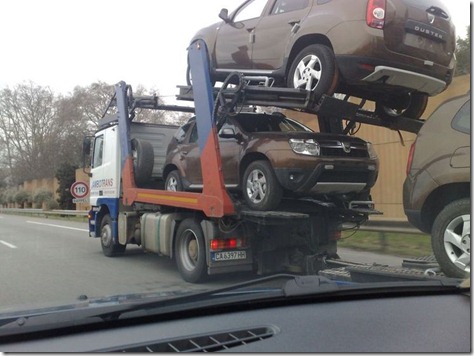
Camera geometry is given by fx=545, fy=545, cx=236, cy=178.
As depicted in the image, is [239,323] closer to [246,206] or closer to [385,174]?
[246,206]

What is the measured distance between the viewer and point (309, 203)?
6.87 metres

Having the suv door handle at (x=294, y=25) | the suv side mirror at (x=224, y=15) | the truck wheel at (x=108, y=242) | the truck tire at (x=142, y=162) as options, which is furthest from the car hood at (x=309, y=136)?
the truck wheel at (x=108, y=242)

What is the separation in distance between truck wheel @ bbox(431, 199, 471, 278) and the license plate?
8.74ft

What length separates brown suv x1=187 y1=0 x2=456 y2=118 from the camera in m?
5.88

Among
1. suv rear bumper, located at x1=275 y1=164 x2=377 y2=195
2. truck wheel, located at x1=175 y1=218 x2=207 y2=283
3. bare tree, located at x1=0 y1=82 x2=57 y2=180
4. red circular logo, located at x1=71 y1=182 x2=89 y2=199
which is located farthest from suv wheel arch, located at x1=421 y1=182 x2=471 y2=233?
bare tree, located at x1=0 y1=82 x2=57 y2=180

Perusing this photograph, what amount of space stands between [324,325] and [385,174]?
7.01m

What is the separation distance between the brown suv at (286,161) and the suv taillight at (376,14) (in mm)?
1390

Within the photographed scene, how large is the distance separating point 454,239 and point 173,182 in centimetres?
466

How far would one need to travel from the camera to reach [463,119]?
5.18 meters

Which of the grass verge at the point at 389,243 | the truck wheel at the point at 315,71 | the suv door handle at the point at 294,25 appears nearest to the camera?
the truck wheel at the point at 315,71

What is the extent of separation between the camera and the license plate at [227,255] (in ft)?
23.3

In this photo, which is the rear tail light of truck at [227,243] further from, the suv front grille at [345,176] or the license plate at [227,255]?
the suv front grille at [345,176]

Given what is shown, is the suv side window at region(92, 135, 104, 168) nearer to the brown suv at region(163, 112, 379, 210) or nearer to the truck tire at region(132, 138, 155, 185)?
the truck tire at region(132, 138, 155, 185)

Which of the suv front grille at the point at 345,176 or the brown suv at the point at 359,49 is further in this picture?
the suv front grille at the point at 345,176
